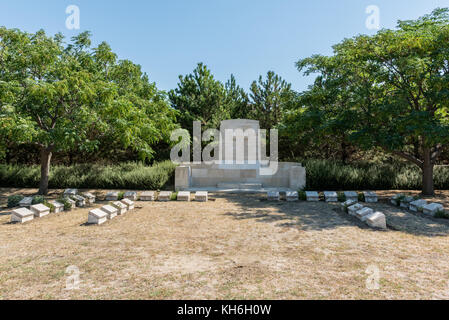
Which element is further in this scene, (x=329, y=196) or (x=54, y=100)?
(x=329, y=196)

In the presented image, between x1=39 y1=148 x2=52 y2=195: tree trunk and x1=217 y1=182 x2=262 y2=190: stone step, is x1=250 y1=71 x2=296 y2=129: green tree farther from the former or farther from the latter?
x1=39 y1=148 x2=52 y2=195: tree trunk

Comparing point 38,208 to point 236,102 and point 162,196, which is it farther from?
point 236,102

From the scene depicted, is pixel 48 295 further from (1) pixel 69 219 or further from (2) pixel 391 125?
(2) pixel 391 125

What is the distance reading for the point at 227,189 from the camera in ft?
41.7

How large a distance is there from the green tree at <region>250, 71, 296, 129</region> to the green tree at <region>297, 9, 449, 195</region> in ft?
20.9

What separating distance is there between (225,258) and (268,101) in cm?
1561

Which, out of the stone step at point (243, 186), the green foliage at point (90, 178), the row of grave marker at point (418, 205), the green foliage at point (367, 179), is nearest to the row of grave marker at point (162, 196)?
the green foliage at point (90, 178)

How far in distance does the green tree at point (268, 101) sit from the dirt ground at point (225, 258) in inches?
456

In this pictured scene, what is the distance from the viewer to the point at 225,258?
4.43m

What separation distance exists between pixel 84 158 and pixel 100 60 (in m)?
7.41

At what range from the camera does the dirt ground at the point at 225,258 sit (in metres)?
3.30

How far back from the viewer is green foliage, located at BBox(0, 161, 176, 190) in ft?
41.8

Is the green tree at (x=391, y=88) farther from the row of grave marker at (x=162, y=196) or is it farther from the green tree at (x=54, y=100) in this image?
the green tree at (x=54, y=100)

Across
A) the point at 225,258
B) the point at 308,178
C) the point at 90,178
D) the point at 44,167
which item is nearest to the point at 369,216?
the point at 225,258
